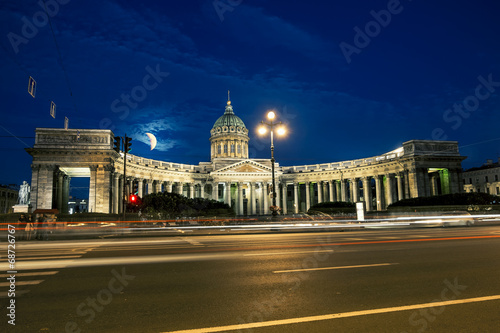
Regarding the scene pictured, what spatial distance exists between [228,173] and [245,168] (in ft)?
13.9

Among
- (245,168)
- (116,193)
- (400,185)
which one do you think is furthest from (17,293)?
(245,168)

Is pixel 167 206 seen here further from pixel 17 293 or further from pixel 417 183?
pixel 417 183

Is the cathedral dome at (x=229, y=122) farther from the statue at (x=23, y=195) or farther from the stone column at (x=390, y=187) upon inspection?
the statue at (x=23, y=195)

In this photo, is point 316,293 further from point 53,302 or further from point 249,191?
point 249,191

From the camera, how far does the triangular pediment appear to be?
83625mm

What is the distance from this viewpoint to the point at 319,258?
1041 cm

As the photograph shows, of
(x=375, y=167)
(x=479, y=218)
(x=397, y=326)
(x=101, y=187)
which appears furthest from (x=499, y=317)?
(x=375, y=167)

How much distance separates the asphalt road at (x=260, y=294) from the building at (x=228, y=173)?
24.0 metres

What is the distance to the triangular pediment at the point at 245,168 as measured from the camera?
83.6 meters

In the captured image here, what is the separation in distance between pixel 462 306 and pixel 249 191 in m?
83.1

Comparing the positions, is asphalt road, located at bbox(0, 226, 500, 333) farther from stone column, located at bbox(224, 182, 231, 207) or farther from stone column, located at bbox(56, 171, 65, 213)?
stone column, located at bbox(224, 182, 231, 207)

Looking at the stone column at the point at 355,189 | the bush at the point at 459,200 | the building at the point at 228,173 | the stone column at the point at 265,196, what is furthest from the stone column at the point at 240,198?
the bush at the point at 459,200

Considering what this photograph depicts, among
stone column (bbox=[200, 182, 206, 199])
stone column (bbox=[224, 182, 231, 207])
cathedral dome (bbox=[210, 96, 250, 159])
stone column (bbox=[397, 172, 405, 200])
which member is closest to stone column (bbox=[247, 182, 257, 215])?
stone column (bbox=[224, 182, 231, 207])

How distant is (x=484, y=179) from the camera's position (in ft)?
295
